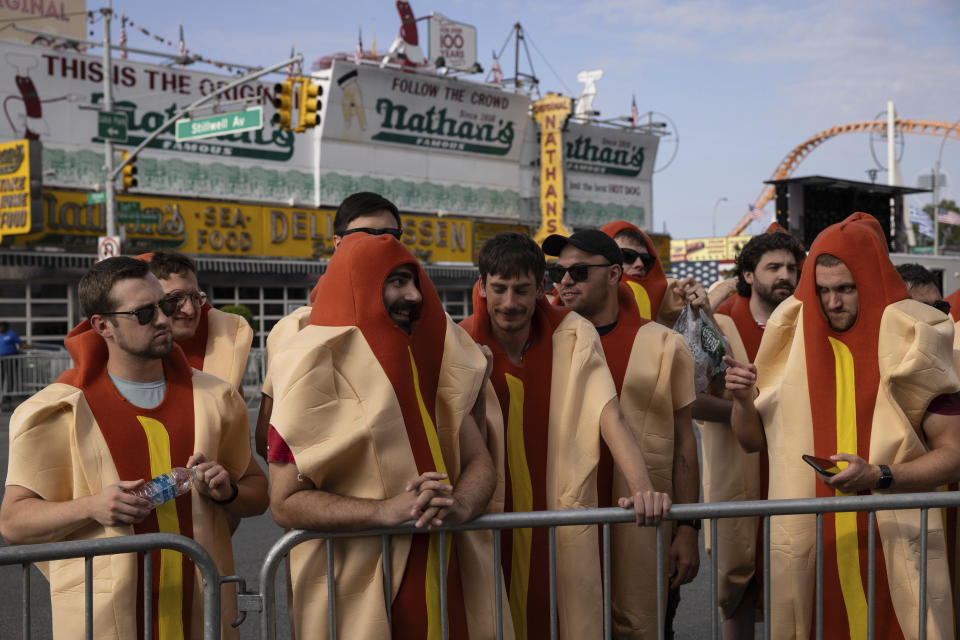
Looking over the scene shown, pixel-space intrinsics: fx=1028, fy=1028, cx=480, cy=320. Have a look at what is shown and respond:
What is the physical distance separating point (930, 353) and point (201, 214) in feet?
77.1

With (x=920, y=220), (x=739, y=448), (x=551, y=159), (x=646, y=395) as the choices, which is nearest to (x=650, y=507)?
(x=646, y=395)

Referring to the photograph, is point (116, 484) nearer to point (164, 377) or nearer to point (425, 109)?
point (164, 377)

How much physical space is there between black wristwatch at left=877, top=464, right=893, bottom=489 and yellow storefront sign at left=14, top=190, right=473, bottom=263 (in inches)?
827

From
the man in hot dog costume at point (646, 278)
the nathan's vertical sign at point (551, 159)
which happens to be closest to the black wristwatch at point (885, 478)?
the man in hot dog costume at point (646, 278)

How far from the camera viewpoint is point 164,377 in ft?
11.3

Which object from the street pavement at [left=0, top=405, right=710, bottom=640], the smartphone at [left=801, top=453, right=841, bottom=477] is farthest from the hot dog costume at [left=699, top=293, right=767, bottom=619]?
the smartphone at [left=801, top=453, right=841, bottom=477]

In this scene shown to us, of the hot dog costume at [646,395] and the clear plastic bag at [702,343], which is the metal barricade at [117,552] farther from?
the clear plastic bag at [702,343]

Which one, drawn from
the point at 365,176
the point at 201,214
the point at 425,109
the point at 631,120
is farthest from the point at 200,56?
the point at 631,120

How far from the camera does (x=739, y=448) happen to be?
4773mm

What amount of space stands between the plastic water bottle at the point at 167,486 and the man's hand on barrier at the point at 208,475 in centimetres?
3

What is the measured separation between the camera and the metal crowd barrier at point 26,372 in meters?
18.1

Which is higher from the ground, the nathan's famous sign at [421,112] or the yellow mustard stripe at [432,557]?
the nathan's famous sign at [421,112]

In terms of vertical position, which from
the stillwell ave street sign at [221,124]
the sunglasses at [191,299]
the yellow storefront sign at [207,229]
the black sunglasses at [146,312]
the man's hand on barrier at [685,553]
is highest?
the stillwell ave street sign at [221,124]

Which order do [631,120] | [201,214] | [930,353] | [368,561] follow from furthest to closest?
[631,120] → [201,214] → [930,353] → [368,561]
